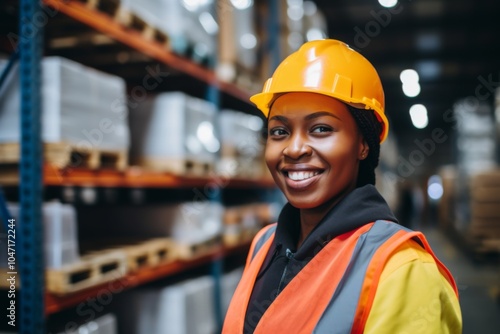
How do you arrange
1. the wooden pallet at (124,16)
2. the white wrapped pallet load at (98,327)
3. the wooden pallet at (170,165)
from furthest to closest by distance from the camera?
1. the wooden pallet at (170,165)
2. the wooden pallet at (124,16)
3. the white wrapped pallet load at (98,327)

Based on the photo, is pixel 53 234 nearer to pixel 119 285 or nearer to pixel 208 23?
pixel 119 285

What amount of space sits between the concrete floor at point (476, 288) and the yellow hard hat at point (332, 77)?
5.37 metres

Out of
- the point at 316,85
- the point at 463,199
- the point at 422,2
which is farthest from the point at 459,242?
the point at 316,85

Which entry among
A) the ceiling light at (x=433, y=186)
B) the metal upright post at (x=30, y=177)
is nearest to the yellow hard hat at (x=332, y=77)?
the metal upright post at (x=30, y=177)

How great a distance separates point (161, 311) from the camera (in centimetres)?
423

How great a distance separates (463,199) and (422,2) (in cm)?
489

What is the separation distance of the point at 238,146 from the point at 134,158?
154cm

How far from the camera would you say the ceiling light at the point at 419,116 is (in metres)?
24.5

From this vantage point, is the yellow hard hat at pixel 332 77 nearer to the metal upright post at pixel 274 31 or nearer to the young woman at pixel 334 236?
the young woman at pixel 334 236

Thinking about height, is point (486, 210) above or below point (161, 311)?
above

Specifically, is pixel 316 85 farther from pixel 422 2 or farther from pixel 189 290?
pixel 422 2

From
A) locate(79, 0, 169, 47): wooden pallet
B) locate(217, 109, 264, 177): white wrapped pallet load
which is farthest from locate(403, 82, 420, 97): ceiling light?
locate(79, 0, 169, 47): wooden pallet

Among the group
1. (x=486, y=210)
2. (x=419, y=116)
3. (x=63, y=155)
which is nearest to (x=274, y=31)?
(x=63, y=155)

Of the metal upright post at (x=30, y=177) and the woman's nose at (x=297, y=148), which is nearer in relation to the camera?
the woman's nose at (x=297, y=148)
